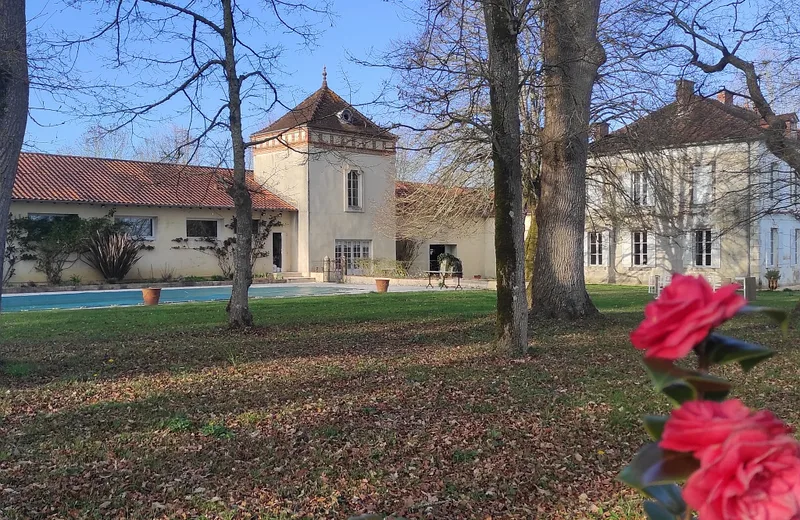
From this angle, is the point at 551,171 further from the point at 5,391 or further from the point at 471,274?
the point at 471,274

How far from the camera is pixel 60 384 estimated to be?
7.12 metres

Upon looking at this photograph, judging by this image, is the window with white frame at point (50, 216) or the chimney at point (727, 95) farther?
the window with white frame at point (50, 216)

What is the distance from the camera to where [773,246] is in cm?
2741

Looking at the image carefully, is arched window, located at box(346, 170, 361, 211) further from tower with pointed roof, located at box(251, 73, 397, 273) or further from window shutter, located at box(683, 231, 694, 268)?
window shutter, located at box(683, 231, 694, 268)

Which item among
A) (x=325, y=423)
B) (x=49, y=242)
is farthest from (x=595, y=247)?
(x=325, y=423)

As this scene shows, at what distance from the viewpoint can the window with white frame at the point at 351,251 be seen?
32531 millimetres

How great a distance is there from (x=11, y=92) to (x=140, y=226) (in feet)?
71.5

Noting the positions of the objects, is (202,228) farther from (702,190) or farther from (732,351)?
(732,351)

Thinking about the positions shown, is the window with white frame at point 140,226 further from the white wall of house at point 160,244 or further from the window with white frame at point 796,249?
the window with white frame at point 796,249

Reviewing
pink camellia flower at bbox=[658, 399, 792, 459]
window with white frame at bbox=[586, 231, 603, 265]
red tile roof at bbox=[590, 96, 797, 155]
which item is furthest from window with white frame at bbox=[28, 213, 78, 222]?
pink camellia flower at bbox=[658, 399, 792, 459]

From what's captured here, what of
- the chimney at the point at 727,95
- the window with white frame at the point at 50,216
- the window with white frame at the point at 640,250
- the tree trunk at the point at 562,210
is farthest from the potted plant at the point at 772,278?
the window with white frame at the point at 50,216

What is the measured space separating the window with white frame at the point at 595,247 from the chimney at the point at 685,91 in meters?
16.5

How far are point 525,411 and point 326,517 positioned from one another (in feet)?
8.88

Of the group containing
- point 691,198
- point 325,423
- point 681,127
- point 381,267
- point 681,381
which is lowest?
point 325,423
